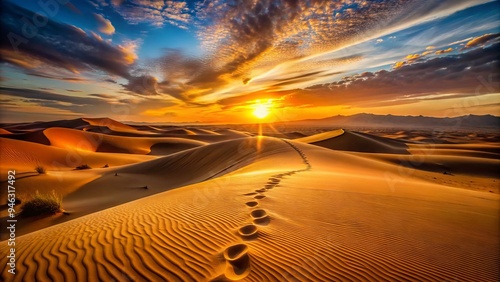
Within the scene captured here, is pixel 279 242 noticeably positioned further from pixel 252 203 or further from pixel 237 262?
pixel 252 203

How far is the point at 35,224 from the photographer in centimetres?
709

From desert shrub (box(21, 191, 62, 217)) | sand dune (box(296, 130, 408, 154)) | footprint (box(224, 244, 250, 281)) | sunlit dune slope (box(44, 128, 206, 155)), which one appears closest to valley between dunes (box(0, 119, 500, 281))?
footprint (box(224, 244, 250, 281))

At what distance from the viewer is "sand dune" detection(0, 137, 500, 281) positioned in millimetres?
2824

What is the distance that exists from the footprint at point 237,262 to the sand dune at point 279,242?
13 millimetres

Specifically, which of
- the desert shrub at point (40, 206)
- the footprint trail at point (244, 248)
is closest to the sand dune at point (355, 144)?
the footprint trail at point (244, 248)

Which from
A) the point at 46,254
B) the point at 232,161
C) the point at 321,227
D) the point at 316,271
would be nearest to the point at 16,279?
the point at 46,254

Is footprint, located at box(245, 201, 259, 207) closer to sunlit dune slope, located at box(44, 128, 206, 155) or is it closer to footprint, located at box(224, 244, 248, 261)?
footprint, located at box(224, 244, 248, 261)

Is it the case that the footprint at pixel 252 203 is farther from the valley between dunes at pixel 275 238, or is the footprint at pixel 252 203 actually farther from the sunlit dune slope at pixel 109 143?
the sunlit dune slope at pixel 109 143

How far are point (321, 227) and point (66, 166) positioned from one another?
22715 mm

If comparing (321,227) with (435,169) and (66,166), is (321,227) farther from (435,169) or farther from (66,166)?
(66,166)

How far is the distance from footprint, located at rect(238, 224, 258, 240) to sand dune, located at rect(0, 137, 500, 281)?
0.02 m

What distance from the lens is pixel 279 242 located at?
11.5 feet

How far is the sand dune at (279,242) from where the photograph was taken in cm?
282

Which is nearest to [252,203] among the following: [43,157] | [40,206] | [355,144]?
[40,206]
